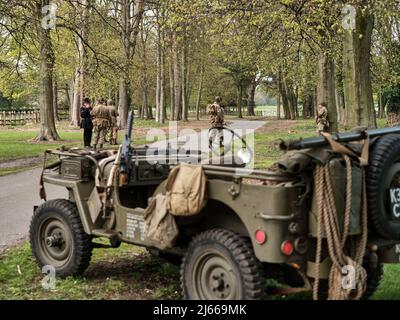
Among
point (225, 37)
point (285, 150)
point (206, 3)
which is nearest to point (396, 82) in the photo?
point (225, 37)

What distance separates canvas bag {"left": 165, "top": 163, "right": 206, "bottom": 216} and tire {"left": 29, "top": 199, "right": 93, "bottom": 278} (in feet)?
5.22

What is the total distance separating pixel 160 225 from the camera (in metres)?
5.10

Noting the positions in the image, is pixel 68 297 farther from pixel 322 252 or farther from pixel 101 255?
pixel 322 252

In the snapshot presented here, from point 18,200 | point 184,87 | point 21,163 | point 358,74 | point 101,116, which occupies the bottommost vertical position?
point 18,200

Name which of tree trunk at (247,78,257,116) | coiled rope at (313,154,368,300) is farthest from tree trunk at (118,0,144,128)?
tree trunk at (247,78,257,116)

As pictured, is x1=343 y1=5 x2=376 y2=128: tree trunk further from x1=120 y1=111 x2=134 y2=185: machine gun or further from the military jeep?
the military jeep

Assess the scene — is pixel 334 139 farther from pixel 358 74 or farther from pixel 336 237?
pixel 358 74

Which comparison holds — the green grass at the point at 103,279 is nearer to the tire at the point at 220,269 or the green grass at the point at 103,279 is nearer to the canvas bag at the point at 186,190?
the tire at the point at 220,269

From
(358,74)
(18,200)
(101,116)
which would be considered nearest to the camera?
(18,200)

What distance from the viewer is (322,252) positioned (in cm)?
455

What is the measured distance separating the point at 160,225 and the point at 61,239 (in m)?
1.73

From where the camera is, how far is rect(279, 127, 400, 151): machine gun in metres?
4.39

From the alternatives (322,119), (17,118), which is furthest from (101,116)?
(17,118)

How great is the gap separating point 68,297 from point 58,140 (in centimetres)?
2275
